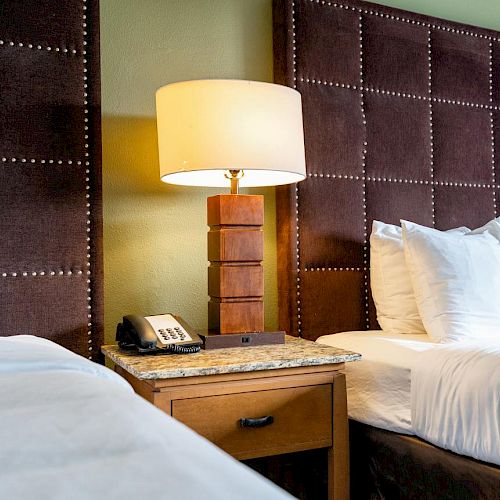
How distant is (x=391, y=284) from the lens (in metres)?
2.41

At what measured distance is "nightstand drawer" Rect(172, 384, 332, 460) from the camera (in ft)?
5.87

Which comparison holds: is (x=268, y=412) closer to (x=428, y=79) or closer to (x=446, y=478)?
(x=446, y=478)

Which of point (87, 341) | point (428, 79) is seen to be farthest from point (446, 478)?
point (428, 79)

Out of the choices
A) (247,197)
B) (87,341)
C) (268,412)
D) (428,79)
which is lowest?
(268,412)

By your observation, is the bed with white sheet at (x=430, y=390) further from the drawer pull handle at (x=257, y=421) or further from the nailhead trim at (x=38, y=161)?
the nailhead trim at (x=38, y=161)

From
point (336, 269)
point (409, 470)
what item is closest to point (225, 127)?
point (336, 269)

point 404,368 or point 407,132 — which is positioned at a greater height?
point 407,132

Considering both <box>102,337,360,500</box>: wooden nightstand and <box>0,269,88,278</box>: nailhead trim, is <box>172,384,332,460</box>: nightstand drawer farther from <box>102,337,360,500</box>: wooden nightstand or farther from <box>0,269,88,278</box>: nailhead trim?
<box>0,269,88,278</box>: nailhead trim

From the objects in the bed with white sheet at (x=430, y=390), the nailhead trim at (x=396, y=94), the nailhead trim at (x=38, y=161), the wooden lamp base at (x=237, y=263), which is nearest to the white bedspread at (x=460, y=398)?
the bed with white sheet at (x=430, y=390)

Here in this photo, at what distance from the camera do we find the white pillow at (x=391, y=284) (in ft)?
7.77

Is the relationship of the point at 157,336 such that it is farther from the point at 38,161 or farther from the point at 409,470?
the point at 409,470

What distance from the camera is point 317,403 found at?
1.94m

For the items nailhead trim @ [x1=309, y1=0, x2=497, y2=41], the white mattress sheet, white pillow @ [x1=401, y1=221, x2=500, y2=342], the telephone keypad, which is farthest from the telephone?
nailhead trim @ [x1=309, y1=0, x2=497, y2=41]

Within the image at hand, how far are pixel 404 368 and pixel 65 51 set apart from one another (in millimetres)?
1433
